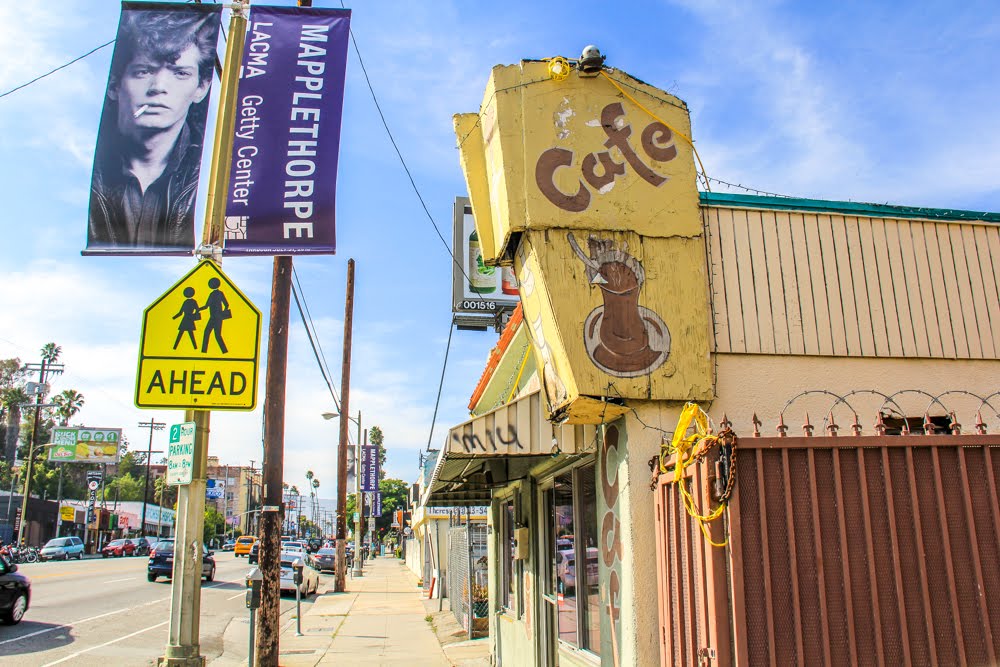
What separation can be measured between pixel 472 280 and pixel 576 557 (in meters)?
12.1

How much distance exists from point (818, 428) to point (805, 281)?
1106 millimetres

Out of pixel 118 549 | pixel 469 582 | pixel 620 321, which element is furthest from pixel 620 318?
pixel 118 549

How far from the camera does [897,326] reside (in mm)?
5707

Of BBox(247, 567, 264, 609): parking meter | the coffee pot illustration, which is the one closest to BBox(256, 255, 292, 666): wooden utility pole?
BBox(247, 567, 264, 609): parking meter

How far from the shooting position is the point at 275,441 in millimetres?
10250

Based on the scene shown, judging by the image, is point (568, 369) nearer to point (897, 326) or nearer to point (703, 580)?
point (703, 580)

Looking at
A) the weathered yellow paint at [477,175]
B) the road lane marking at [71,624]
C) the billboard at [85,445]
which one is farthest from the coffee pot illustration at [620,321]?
the billboard at [85,445]

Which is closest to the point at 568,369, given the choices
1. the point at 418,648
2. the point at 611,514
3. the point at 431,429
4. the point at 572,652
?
the point at 611,514

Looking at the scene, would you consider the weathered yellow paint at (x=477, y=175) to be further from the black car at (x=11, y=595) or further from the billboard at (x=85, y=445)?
the billboard at (x=85, y=445)

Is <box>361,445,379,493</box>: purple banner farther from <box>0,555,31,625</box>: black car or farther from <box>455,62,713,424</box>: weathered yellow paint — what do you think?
<box>455,62,713,424</box>: weathered yellow paint

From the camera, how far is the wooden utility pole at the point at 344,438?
82.0 ft

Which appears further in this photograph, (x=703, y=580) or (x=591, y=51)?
(x=591, y=51)

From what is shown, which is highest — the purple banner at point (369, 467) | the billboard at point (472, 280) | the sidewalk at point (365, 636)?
the billboard at point (472, 280)

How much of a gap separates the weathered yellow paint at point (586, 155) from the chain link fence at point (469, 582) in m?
9.37
